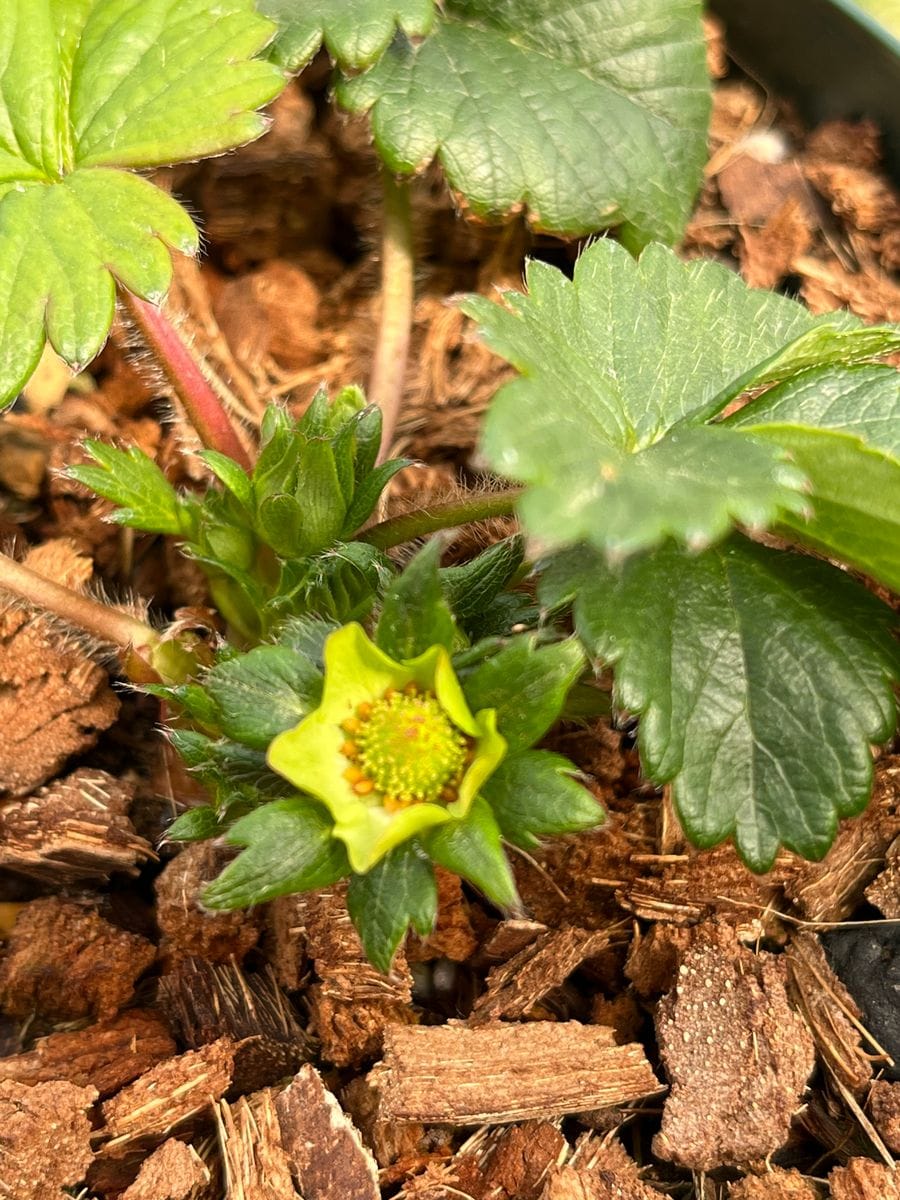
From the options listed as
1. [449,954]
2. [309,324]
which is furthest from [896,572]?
[309,324]

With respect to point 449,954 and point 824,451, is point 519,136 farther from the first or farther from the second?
point 449,954

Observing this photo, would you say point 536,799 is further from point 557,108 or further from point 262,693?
point 557,108

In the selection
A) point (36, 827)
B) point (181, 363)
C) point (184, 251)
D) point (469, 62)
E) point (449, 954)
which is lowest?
point (36, 827)

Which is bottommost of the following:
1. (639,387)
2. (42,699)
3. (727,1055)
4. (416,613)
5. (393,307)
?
(42,699)

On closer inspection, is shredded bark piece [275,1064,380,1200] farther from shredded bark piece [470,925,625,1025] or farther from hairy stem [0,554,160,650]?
hairy stem [0,554,160,650]

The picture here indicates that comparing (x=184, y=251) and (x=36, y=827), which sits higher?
(x=184, y=251)

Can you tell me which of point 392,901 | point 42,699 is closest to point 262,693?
point 392,901
